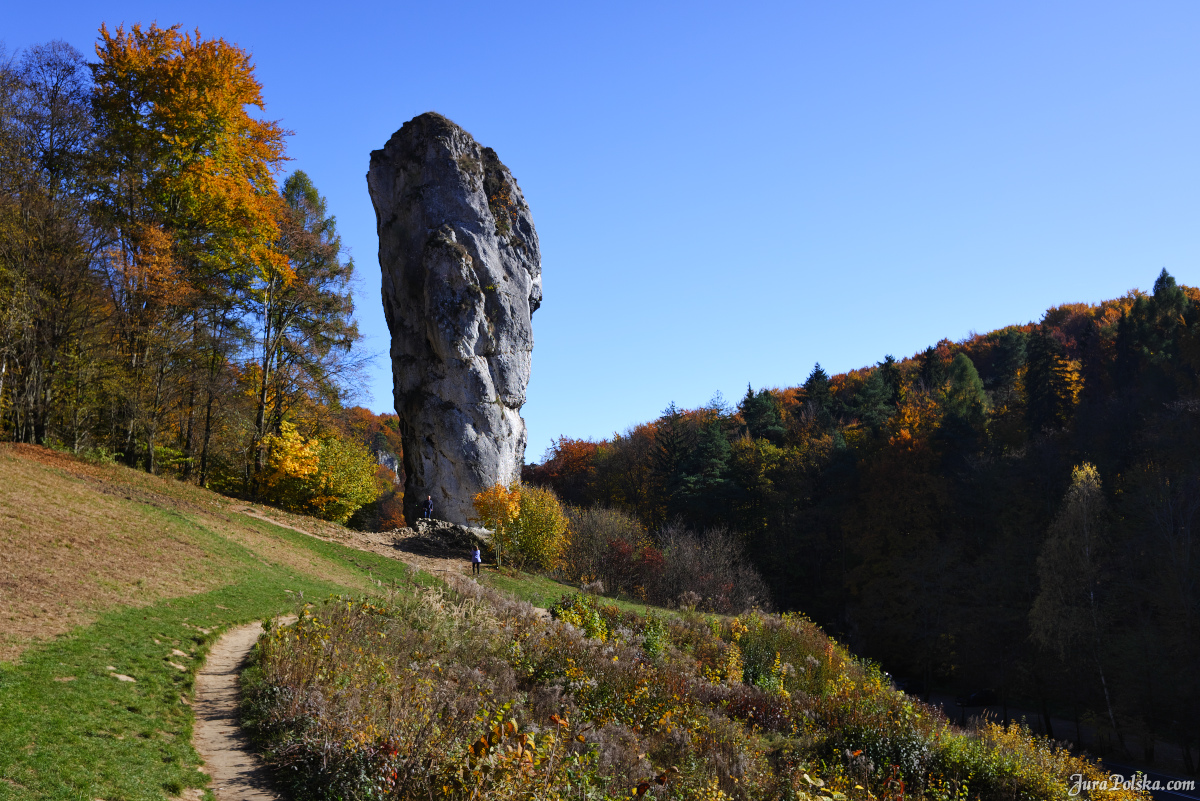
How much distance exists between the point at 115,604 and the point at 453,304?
2153cm

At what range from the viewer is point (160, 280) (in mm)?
21766

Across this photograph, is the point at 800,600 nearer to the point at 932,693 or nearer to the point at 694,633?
the point at 932,693

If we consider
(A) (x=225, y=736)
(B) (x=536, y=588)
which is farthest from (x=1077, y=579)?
(A) (x=225, y=736)

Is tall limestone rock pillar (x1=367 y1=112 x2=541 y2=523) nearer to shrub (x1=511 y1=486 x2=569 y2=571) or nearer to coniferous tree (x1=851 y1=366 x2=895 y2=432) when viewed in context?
shrub (x1=511 y1=486 x2=569 y2=571)

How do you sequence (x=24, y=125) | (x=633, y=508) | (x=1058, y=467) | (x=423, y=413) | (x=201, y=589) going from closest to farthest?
1. (x=201, y=589)
2. (x=24, y=125)
3. (x=423, y=413)
4. (x=1058, y=467)
5. (x=633, y=508)

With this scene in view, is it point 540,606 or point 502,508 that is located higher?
point 502,508

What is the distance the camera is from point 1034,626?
102 ft

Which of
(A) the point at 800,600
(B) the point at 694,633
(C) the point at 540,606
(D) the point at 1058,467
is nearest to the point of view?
(B) the point at 694,633

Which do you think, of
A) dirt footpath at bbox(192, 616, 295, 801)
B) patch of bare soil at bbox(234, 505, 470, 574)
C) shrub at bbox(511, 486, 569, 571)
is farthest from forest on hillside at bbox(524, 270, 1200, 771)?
dirt footpath at bbox(192, 616, 295, 801)

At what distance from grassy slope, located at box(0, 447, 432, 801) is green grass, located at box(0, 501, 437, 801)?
0.05ft

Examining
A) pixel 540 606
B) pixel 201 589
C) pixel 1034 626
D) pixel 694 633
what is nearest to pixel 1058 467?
pixel 1034 626

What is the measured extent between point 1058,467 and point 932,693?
1419 centimetres

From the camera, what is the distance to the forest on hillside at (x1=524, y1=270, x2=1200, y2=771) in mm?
28641

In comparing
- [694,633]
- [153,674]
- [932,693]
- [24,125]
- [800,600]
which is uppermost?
[24,125]
